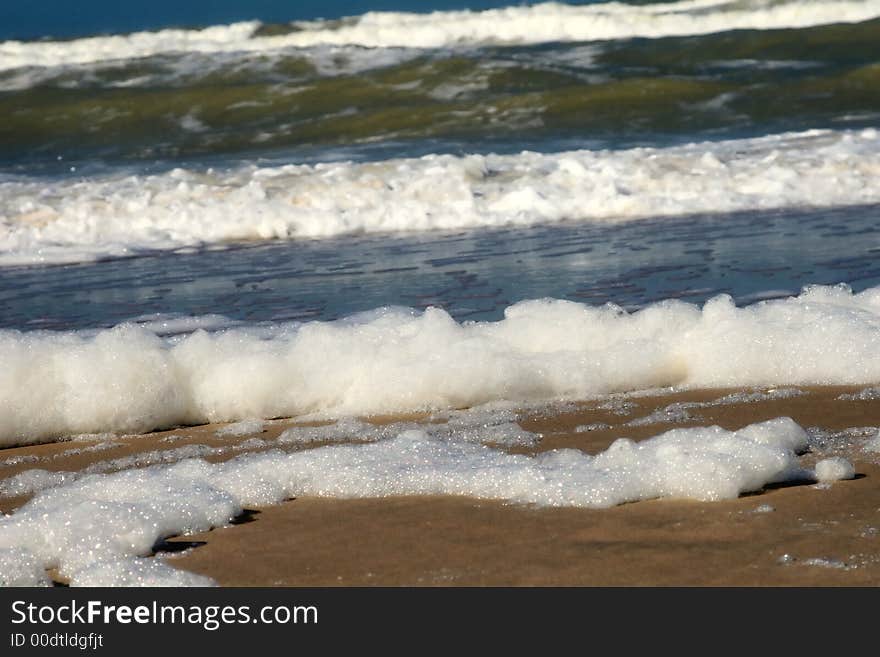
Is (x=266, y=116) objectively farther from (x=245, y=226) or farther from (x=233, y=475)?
(x=233, y=475)

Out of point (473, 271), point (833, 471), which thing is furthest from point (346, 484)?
point (473, 271)

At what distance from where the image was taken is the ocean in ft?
14.9

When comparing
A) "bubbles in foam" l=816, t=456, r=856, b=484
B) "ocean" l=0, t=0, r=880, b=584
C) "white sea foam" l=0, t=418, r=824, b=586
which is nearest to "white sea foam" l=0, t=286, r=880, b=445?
"ocean" l=0, t=0, r=880, b=584

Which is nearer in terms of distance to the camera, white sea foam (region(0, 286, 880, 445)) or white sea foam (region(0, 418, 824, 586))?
white sea foam (region(0, 418, 824, 586))

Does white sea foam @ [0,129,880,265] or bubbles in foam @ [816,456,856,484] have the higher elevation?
bubbles in foam @ [816,456,856,484]

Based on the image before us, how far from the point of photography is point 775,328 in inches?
182

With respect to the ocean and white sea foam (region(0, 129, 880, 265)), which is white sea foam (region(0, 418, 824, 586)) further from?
white sea foam (region(0, 129, 880, 265))

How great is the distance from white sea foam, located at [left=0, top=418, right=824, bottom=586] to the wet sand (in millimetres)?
55

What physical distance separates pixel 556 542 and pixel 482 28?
2535cm

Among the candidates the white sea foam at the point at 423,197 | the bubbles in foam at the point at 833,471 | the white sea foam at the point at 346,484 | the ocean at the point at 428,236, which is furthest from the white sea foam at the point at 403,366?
the white sea foam at the point at 423,197

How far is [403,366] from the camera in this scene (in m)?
4.59

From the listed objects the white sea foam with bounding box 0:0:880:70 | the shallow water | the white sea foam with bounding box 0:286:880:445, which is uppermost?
the white sea foam with bounding box 0:0:880:70
